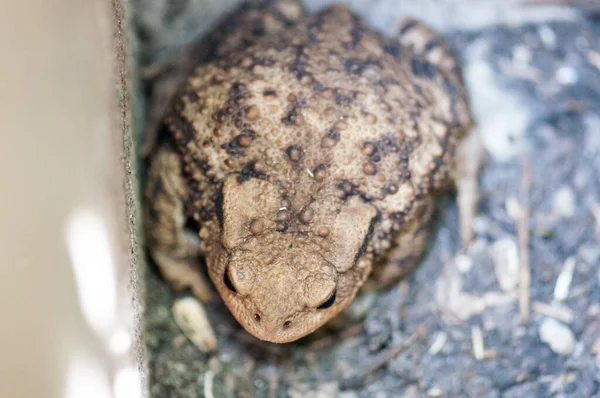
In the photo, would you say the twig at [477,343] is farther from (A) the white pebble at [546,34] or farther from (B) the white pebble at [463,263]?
(A) the white pebble at [546,34]

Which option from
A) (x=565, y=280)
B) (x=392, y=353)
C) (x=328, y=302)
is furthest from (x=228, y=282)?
(x=565, y=280)

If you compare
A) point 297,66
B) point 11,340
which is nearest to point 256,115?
point 297,66

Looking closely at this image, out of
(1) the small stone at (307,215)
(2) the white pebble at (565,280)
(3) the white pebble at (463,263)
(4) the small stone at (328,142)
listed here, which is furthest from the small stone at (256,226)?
(2) the white pebble at (565,280)

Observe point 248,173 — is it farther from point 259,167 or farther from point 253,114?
point 253,114

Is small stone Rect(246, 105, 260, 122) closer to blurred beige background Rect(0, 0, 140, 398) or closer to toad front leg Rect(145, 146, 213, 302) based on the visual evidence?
toad front leg Rect(145, 146, 213, 302)

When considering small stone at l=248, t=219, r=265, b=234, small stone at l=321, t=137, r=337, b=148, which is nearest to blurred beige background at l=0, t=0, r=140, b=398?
small stone at l=248, t=219, r=265, b=234

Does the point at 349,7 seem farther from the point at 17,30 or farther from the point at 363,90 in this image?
A: the point at 17,30
